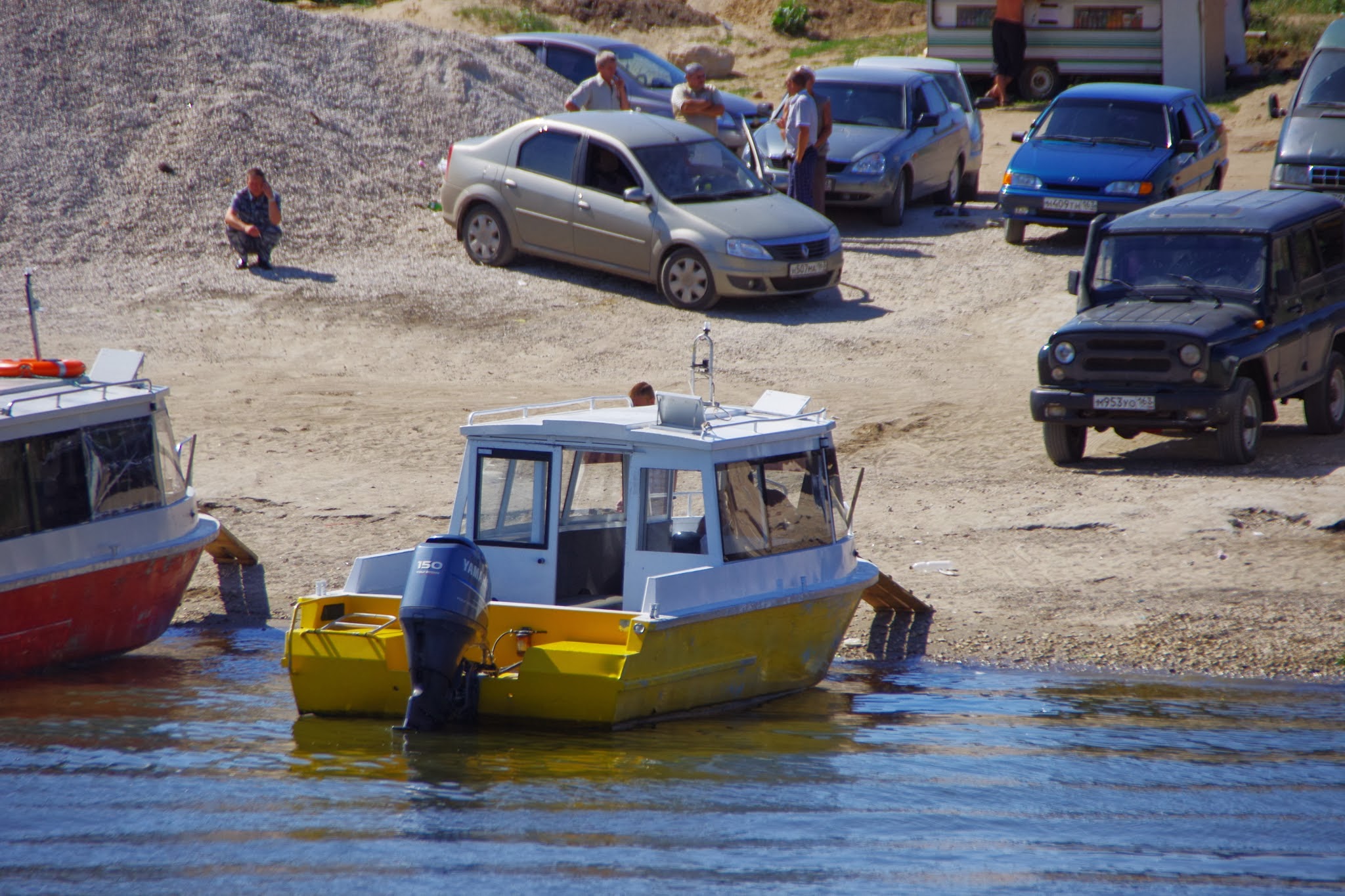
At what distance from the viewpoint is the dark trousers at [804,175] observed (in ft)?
62.5

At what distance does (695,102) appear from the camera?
19797mm

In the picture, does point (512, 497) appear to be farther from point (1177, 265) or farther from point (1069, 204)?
point (1069, 204)

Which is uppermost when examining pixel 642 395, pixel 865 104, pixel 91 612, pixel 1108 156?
pixel 865 104

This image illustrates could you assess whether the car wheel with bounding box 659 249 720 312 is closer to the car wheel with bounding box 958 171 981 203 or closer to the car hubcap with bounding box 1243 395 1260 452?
the car hubcap with bounding box 1243 395 1260 452

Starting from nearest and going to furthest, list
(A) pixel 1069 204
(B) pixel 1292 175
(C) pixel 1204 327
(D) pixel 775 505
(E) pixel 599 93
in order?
(D) pixel 775 505, (C) pixel 1204 327, (B) pixel 1292 175, (A) pixel 1069 204, (E) pixel 599 93

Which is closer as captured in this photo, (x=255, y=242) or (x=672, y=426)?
Result: (x=672, y=426)

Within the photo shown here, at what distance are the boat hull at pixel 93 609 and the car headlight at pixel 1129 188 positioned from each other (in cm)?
1198

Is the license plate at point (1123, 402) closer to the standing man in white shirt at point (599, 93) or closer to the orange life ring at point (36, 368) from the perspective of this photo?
the orange life ring at point (36, 368)

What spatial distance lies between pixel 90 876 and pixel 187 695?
9.05 feet

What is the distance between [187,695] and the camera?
31.9 ft

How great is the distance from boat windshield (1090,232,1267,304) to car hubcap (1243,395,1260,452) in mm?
901

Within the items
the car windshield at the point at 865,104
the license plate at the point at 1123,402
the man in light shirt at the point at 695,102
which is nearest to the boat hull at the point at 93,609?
the license plate at the point at 1123,402

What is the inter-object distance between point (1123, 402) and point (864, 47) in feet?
78.9

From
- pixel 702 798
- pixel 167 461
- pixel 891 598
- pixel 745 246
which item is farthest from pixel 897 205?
pixel 702 798
